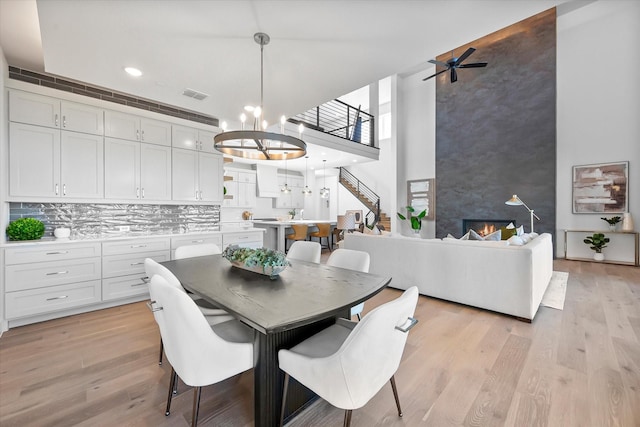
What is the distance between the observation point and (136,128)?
3.69 meters

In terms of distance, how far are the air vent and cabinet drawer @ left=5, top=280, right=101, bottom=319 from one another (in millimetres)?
2434

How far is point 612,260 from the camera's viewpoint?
5625 mm

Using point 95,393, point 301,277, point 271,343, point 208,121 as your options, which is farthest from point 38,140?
point 271,343

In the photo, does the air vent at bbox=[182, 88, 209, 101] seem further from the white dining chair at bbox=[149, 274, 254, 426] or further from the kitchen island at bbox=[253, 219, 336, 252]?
the kitchen island at bbox=[253, 219, 336, 252]

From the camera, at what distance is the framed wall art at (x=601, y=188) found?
18.0ft

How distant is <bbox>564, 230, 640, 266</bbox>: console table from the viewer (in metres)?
5.42

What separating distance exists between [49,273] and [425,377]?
374cm

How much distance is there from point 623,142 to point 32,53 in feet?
31.3

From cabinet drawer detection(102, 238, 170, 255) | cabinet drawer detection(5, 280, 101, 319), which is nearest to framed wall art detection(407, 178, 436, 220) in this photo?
cabinet drawer detection(102, 238, 170, 255)

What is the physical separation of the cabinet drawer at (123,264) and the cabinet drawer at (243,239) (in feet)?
3.42

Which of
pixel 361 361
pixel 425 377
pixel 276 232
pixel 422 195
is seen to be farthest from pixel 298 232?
pixel 361 361

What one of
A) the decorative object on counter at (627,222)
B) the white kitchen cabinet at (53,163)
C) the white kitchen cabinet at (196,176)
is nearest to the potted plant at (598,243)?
the decorative object on counter at (627,222)

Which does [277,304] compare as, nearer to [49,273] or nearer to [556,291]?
[49,273]

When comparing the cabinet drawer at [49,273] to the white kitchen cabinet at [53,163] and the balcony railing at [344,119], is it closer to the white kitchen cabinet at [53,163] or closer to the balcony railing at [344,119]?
the white kitchen cabinet at [53,163]
